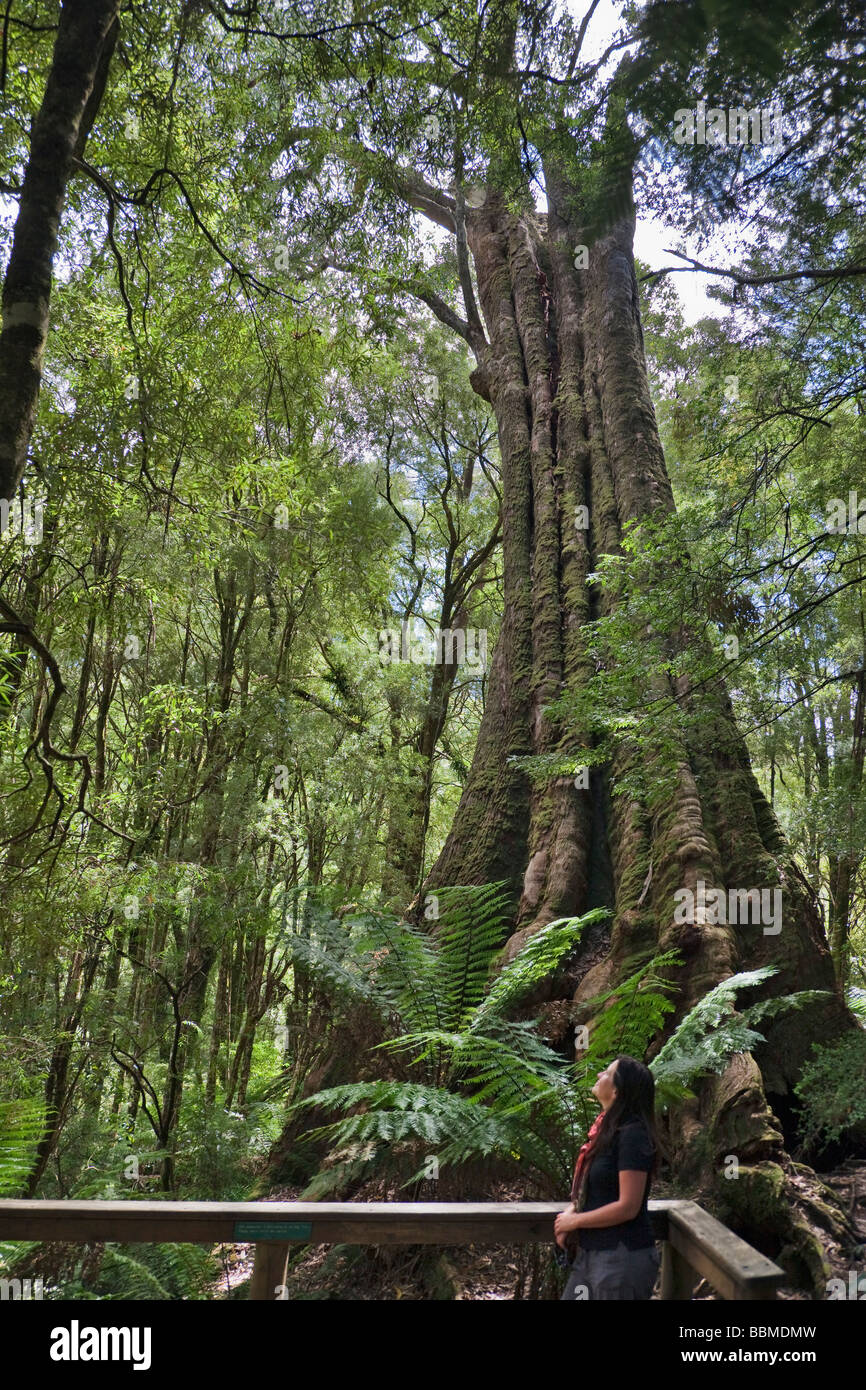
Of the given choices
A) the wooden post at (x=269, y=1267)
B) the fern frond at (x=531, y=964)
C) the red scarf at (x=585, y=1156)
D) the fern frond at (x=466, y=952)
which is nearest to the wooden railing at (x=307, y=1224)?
the wooden post at (x=269, y=1267)

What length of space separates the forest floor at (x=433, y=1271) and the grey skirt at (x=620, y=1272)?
2.46ft

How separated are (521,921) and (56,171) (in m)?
4.05

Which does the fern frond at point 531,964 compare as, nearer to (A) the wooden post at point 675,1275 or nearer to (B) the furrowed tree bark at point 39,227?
(A) the wooden post at point 675,1275

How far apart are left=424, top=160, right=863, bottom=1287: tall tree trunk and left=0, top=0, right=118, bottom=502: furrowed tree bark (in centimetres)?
157

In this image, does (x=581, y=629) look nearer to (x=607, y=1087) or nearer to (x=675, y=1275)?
(x=607, y=1087)

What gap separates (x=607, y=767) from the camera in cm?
531

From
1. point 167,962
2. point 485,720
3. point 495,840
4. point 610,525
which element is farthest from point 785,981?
point 167,962

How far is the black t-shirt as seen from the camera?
6.93ft

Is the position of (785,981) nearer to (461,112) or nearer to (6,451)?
(6,451)

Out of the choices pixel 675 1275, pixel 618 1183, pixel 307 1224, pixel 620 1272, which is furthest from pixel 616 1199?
pixel 307 1224

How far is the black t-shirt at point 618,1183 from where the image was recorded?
211 centimetres

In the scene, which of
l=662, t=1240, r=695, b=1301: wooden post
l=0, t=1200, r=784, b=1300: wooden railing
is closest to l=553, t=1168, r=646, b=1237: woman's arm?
l=0, t=1200, r=784, b=1300: wooden railing

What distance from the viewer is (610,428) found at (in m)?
6.39

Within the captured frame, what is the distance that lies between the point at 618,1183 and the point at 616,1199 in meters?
0.06
